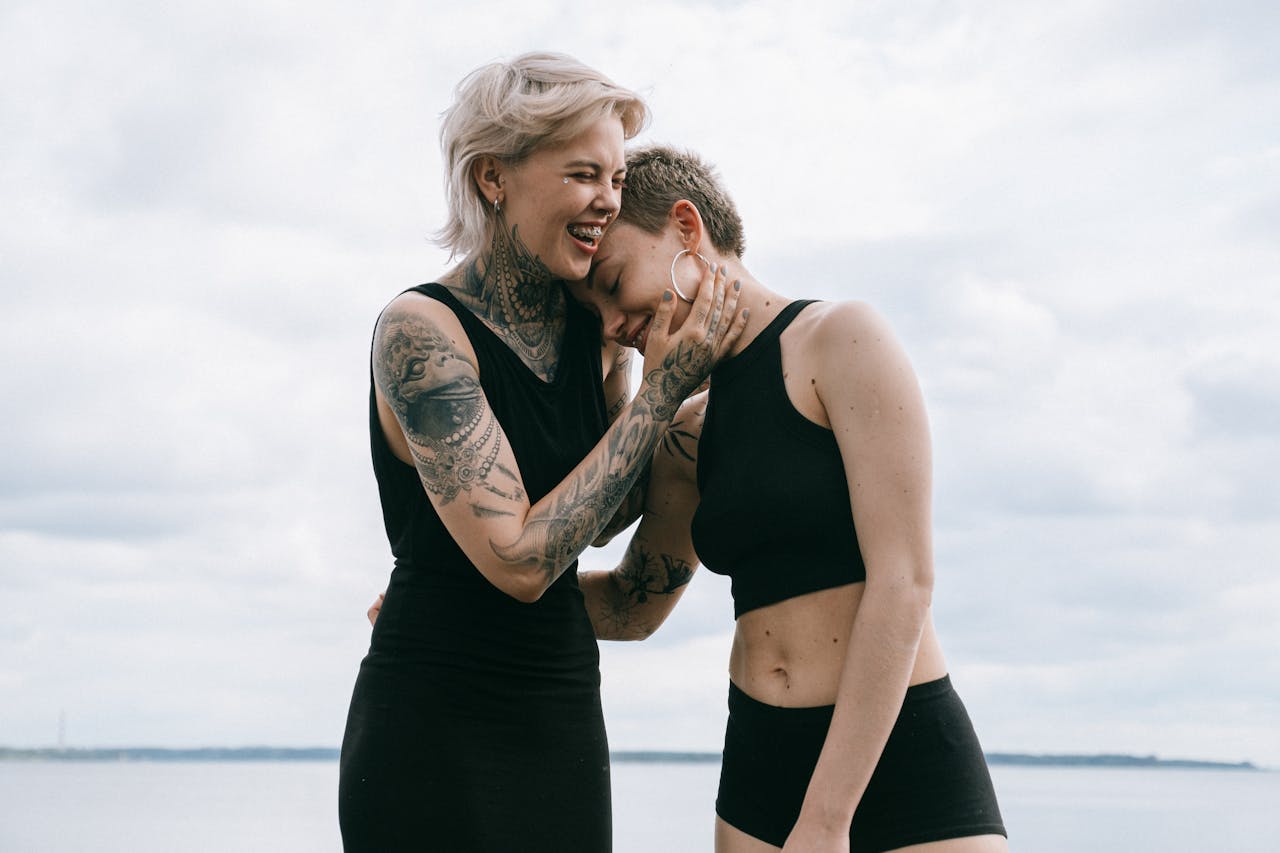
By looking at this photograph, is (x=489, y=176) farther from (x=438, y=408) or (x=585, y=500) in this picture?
(x=585, y=500)

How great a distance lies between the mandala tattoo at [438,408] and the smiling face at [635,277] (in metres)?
0.46

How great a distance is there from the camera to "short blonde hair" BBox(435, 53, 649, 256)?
3186 mm

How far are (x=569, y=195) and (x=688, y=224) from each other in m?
0.31

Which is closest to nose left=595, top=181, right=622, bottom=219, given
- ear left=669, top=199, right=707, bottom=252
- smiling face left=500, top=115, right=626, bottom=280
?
smiling face left=500, top=115, right=626, bottom=280

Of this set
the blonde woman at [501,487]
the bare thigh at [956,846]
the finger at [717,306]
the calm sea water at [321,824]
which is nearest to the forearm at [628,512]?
the blonde woman at [501,487]

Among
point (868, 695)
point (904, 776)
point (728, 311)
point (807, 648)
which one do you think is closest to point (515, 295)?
point (728, 311)

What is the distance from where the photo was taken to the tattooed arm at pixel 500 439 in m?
2.97

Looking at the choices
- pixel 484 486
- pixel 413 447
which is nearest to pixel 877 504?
pixel 484 486

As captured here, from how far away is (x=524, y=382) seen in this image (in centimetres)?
327

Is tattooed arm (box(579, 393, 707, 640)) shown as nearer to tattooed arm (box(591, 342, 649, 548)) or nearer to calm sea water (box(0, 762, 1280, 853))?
tattooed arm (box(591, 342, 649, 548))

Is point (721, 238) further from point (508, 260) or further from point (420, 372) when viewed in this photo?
point (420, 372)

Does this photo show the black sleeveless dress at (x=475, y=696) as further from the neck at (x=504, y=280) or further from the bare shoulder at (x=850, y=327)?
the bare shoulder at (x=850, y=327)

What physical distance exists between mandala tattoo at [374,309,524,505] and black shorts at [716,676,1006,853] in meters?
0.85

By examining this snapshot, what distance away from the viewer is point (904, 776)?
8.77 ft
